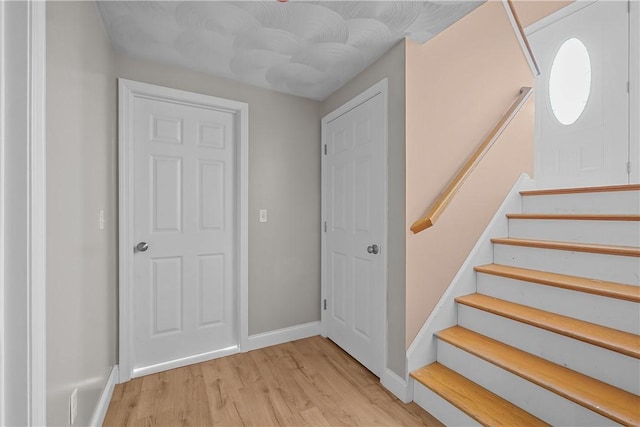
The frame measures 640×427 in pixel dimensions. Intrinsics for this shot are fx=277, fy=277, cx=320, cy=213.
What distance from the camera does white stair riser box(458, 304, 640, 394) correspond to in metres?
1.21

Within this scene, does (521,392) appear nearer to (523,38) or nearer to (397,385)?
(397,385)

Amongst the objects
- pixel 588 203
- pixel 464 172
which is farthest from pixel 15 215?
pixel 588 203

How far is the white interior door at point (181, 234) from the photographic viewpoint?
2033mm

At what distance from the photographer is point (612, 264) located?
5.01 ft

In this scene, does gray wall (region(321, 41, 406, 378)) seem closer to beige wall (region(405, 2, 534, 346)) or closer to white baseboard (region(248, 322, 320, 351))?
beige wall (region(405, 2, 534, 346))

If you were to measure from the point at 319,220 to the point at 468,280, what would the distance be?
1368 mm

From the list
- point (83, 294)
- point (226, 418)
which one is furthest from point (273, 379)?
point (83, 294)

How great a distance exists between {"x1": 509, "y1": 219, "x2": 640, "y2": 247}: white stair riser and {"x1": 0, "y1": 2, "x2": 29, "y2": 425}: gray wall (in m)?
2.71

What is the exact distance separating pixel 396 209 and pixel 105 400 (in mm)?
2100

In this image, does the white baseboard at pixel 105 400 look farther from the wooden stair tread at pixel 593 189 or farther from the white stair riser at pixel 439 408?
the wooden stair tread at pixel 593 189

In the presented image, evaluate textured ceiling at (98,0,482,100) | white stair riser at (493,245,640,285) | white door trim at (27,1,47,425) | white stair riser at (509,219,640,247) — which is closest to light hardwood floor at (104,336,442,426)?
white door trim at (27,1,47,425)

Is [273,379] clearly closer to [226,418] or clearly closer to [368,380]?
[226,418]

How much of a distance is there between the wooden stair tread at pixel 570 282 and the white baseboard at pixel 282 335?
61.1 inches

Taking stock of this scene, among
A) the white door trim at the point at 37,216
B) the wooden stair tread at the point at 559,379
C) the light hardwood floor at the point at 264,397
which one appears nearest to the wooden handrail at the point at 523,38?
the wooden stair tread at the point at 559,379
